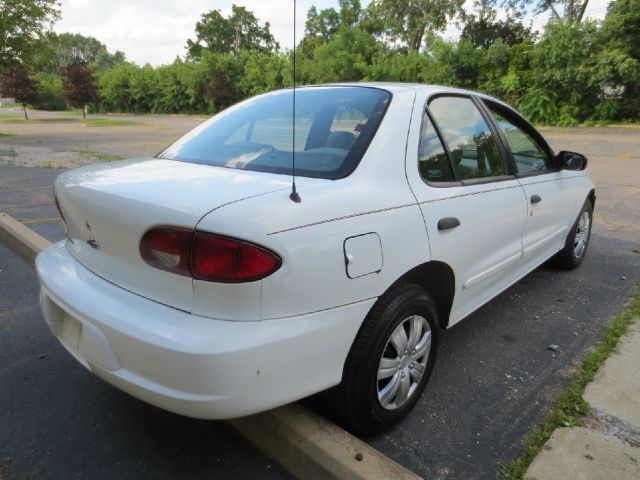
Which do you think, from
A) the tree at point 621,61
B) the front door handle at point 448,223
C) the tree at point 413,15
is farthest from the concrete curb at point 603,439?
the tree at point 413,15

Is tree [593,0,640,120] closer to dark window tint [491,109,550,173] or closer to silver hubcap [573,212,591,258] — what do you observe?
silver hubcap [573,212,591,258]

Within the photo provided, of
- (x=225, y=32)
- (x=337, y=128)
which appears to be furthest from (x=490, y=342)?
(x=225, y=32)

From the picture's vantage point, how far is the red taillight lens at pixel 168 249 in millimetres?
1604

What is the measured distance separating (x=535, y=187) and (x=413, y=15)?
38764 millimetres

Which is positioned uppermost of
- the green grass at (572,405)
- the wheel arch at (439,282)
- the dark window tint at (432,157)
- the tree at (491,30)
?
the tree at (491,30)

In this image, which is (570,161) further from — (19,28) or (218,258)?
(19,28)

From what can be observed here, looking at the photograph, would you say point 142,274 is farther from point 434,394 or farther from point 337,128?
point 434,394

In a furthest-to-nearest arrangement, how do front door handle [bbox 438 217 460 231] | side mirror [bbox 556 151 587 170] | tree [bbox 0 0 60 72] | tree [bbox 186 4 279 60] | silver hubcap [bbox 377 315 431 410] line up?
1. tree [bbox 186 4 279 60]
2. tree [bbox 0 0 60 72]
3. side mirror [bbox 556 151 587 170]
4. front door handle [bbox 438 217 460 231]
5. silver hubcap [bbox 377 315 431 410]

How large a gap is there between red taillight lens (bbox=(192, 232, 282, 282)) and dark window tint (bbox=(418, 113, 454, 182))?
1031mm

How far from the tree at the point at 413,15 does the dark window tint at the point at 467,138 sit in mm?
36191

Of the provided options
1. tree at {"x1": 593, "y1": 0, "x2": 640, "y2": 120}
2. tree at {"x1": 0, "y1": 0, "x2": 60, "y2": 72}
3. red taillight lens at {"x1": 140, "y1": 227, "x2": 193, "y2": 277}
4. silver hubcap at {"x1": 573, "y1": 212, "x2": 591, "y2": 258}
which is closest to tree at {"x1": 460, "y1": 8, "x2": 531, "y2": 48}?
tree at {"x1": 593, "y1": 0, "x2": 640, "y2": 120}

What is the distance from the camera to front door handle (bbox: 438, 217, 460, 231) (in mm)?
2232

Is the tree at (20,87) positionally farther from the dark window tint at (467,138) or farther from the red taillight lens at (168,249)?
the red taillight lens at (168,249)

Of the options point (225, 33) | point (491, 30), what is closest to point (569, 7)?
point (491, 30)
